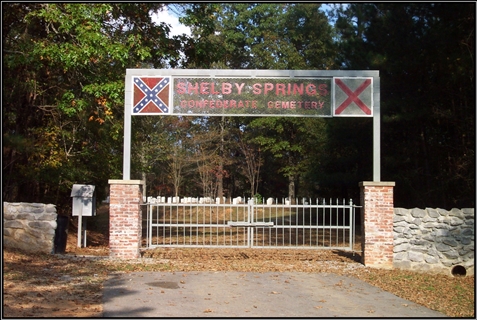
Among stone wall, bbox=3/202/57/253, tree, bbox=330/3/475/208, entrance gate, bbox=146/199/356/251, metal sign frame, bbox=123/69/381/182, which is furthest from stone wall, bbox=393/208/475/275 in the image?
stone wall, bbox=3/202/57/253

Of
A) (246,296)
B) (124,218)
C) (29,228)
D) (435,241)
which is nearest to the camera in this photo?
(246,296)

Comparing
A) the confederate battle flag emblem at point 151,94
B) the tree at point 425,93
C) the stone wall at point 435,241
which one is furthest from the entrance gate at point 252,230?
the tree at point 425,93

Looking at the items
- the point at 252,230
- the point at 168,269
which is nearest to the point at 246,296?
the point at 168,269

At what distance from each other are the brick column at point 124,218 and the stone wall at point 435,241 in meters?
5.28

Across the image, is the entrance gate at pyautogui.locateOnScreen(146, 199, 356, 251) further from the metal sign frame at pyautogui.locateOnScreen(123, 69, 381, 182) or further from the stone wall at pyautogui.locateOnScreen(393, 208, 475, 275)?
the metal sign frame at pyautogui.locateOnScreen(123, 69, 381, 182)

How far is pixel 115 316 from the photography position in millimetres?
6957

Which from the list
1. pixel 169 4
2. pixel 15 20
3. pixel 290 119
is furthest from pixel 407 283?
pixel 290 119

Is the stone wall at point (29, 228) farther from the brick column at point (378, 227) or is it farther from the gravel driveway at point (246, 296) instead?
the brick column at point (378, 227)

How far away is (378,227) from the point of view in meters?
11.6

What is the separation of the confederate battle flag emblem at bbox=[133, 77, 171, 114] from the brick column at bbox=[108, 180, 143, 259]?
1.59 m

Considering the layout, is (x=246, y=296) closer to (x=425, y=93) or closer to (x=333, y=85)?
(x=333, y=85)

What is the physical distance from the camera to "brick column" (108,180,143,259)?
1173 cm

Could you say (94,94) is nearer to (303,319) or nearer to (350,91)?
(350,91)

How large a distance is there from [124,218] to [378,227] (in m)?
5.13
